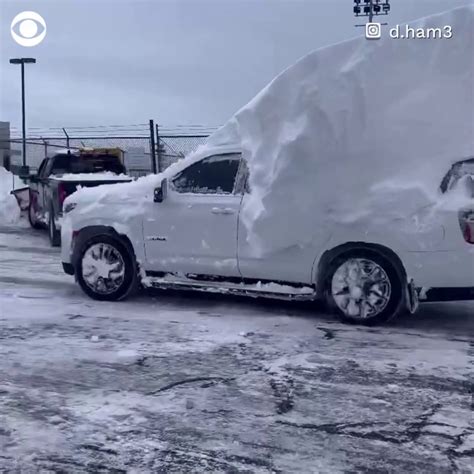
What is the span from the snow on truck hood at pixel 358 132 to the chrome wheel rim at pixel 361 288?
42cm

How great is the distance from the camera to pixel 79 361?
5.54 m

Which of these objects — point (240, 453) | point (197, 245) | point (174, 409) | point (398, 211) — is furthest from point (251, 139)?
point (240, 453)

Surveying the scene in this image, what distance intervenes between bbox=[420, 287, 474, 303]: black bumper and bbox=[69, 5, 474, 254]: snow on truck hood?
0.74 m

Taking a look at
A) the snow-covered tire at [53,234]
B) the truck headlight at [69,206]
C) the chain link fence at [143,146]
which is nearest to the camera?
the truck headlight at [69,206]

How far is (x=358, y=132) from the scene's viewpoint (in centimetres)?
705

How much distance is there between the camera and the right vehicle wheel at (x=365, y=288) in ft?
21.8

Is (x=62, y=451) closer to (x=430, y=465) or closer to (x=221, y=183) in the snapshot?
(x=430, y=465)

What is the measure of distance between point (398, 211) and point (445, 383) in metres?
1.95

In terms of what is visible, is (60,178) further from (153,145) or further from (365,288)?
(365,288)

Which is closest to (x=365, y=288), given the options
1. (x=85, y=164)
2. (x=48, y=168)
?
(x=85, y=164)

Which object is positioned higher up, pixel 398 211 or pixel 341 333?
pixel 398 211

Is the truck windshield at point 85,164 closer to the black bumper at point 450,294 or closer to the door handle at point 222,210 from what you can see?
the door handle at point 222,210

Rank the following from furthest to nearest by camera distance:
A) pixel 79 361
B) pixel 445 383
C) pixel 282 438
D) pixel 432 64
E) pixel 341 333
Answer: pixel 432 64 < pixel 341 333 < pixel 79 361 < pixel 445 383 < pixel 282 438

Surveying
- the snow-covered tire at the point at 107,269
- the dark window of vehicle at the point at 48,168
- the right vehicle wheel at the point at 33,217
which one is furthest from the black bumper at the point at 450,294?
the right vehicle wheel at the point at 33,217
